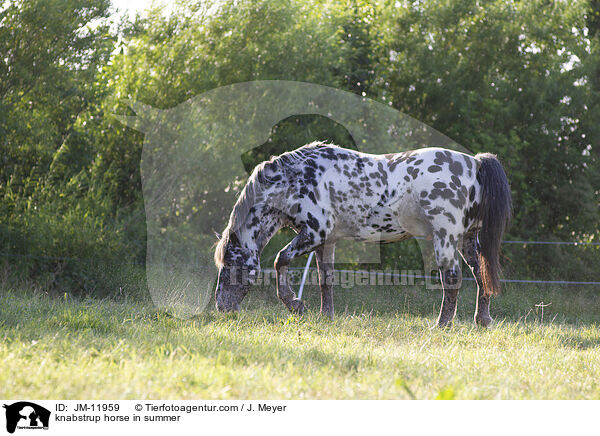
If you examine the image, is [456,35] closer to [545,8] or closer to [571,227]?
[545,8]

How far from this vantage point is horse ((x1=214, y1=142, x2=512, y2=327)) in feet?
18.5

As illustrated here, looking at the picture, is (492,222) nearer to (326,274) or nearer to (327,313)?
(326,274)

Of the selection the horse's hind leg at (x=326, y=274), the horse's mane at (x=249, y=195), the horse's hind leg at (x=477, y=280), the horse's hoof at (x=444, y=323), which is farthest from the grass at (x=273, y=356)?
the horse's mane at (x=249, y=195)

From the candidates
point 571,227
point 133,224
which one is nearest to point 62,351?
point 133,224

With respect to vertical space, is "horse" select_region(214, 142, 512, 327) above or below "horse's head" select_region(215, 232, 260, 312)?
above

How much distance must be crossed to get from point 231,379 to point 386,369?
41.4 inches

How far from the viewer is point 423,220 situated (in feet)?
18.8

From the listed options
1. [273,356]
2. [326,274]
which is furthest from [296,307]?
[273,356]

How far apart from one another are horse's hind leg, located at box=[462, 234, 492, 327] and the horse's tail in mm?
152
